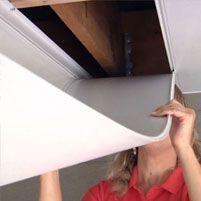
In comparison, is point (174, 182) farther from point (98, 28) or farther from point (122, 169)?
point (98, 28)

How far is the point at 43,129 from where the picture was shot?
0.55m

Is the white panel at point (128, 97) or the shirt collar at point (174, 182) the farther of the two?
the shirt collar at point (174, 182)

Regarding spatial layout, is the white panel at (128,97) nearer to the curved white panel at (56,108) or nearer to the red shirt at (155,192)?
the curved white panel at (56,108)

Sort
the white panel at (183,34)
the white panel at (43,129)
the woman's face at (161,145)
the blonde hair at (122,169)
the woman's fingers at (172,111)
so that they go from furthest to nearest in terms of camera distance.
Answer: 1. the blonde hair at (122,169)
2. the woman's face at (161,145)
3. the woman's fingers at (172,111)
4. the white panel at (183,34)
5. the white panel at (43,129)

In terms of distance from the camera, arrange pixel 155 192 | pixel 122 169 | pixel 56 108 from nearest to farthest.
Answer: pixel 56 108, pixel 155 192, pixel 122 169

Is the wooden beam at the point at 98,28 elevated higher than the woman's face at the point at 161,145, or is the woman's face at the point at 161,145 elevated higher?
the wooden beam at the point at 98,28

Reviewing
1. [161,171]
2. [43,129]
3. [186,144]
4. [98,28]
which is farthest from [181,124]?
[43,129]

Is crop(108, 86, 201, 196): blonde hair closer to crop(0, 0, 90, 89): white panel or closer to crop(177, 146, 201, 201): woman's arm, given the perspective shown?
crop(177, 146, 201, 201): woman's arm

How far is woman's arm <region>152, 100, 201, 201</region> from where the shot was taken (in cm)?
104

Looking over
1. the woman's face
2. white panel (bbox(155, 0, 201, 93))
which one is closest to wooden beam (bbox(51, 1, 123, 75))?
white panel (bbox(155, 0, 201, 93))

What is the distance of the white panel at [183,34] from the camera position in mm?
857

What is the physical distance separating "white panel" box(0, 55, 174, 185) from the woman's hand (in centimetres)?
22

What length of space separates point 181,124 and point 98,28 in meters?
0.38

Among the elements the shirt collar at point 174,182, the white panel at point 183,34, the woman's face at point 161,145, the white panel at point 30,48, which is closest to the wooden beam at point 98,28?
the white panel at point 30,48
